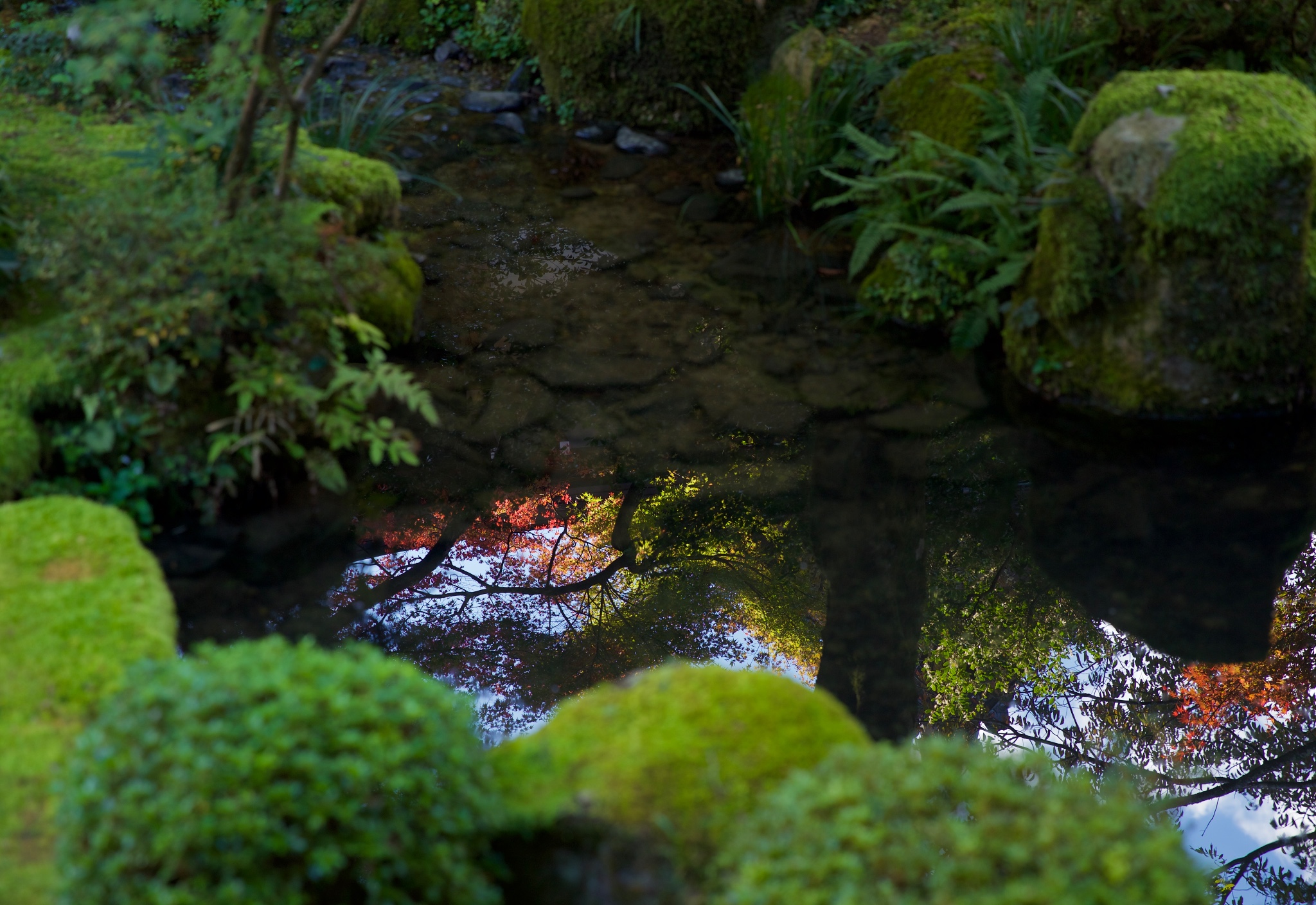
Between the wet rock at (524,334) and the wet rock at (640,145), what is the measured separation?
3.02m

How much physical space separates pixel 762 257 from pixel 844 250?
1.99ft

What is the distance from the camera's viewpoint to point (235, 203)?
180 inches

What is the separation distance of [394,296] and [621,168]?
342 cm

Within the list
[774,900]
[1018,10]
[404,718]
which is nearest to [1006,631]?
[774,900]

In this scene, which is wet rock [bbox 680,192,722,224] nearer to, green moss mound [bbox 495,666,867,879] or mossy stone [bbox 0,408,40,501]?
mossy stone [bbox 0,408,40,501]

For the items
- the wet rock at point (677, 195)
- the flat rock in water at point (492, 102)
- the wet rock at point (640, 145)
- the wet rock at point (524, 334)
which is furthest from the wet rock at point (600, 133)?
the wet rock at point (524, 334)

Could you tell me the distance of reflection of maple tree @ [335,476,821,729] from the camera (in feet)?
13.6

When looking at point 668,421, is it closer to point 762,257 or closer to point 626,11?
point 762,257

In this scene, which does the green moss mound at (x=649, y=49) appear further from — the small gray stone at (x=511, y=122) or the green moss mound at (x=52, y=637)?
the green moss mound at (x=52, y=637)

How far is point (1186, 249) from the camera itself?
523 centimetres

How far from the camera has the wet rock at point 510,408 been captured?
5.39 m

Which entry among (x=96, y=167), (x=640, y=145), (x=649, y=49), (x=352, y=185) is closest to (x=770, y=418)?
(x=352, y=185)

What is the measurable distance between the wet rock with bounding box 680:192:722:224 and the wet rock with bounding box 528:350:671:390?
2082 mm

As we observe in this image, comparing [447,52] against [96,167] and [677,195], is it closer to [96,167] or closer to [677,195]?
[677,195]
